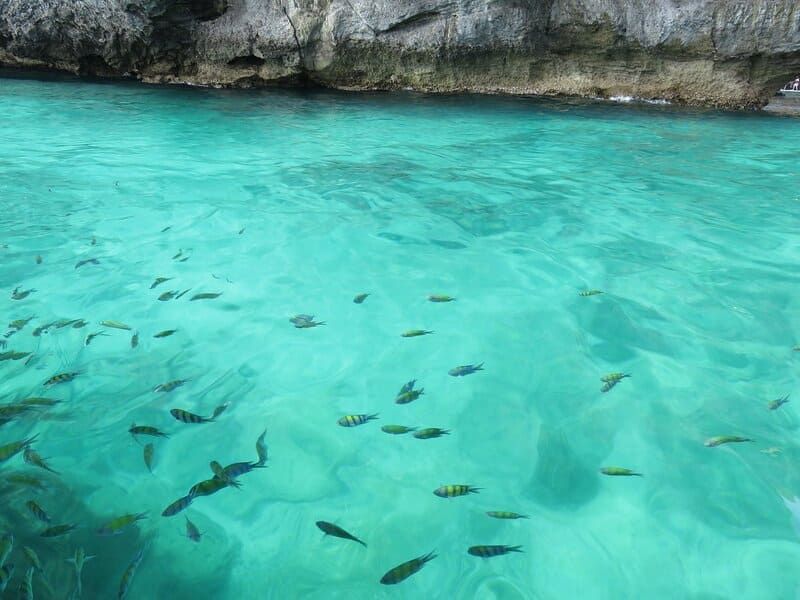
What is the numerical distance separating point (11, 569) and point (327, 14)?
12.9 meters

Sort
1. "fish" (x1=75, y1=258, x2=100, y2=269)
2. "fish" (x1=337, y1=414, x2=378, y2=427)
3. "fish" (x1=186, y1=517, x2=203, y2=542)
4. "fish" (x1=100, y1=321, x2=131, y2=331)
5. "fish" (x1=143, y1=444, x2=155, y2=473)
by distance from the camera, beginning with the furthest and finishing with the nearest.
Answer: "fish" (x1=75, y1=258, x2=100, y2=269), "fish" (x1=100, y1=321, x2=131, y2=331), "fish" (x1=337, y1=414, x2=378, y2=427), "fish" (x1=143, y1=444, x2=155, y2=473), "fish" (x1=186, y1=517, x2=203, y2=542)

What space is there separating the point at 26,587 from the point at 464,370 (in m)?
2.21

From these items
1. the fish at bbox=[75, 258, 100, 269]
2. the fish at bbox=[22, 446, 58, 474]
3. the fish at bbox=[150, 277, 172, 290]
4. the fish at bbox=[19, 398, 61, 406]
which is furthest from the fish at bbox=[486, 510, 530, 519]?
the fish at bbox=[75, 258, 100, 269]

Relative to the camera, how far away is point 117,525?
223cm

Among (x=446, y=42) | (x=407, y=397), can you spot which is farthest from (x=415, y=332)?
(x=446, y=42)

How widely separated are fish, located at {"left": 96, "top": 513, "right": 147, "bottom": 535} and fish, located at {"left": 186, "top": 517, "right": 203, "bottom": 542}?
0.74ft

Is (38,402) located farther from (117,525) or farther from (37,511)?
(117,525)

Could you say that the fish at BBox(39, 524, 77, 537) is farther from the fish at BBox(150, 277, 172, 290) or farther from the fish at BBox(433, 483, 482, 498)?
the fish at BBox(150, 277, 172, 290)

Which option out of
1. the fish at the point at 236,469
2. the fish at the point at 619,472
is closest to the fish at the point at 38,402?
the fish at the point at 236,469

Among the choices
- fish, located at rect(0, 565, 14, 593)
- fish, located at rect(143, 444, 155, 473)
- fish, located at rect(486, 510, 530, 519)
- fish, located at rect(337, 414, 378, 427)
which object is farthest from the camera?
fish, located at rect(337, 414, 378, 427)

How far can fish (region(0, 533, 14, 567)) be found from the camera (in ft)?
6.27

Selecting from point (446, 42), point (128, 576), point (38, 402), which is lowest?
point (128, 576)

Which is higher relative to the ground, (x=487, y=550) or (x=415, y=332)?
(x=415, y=332)

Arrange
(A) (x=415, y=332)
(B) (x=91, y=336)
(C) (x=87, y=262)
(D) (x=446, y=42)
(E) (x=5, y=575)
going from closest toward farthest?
(E) (x=5, y=575), (B) (x=91, y=336), (A) (x=415, y=332), (C) (x=87, y=262), (D) (x=446, y=42)
